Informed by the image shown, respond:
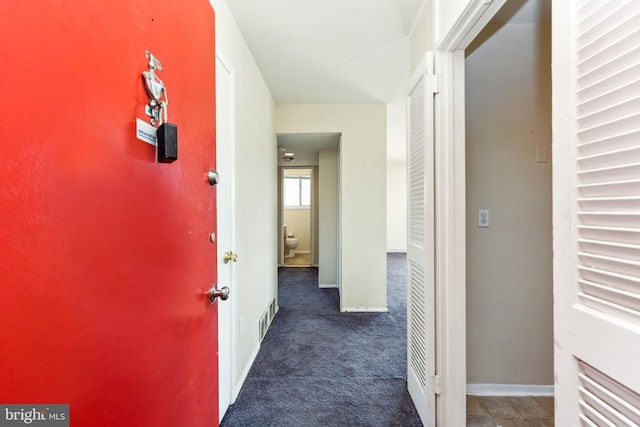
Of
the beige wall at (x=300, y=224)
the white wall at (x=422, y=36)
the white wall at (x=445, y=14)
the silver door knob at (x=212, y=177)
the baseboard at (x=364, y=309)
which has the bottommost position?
the baseboard at (x=364, y=309)

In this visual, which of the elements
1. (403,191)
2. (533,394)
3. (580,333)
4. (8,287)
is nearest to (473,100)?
(580,333)

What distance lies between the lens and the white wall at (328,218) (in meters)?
4.24

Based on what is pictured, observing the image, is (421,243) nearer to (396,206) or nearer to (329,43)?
(329,43)

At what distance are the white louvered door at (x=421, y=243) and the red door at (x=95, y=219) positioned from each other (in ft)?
3.73

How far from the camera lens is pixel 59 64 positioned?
44 cm

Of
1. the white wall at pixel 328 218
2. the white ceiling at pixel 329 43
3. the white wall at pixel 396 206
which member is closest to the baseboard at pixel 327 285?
the white wall at pixel 328 218

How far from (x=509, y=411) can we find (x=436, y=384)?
0.67 m

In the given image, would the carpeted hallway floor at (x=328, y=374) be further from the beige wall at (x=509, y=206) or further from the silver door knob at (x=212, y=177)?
the silver door knob at (x=212, y=177)

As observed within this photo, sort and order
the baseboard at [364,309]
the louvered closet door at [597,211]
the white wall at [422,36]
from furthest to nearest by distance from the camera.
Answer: the baseboard at [364,309] < the white wall at [422,36] < the louvered closet door at [597,211]

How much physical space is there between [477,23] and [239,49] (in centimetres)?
144

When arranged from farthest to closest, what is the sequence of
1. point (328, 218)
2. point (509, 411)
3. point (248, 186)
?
point (328, 218)
point (248, 186)
point (509, 411)

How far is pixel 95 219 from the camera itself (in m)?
0.51

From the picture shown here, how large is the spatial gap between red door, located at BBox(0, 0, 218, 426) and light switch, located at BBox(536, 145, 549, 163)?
2.03 m

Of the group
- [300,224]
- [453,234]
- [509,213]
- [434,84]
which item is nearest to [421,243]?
[453,234]
